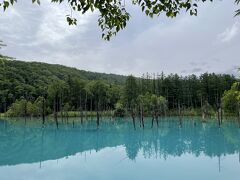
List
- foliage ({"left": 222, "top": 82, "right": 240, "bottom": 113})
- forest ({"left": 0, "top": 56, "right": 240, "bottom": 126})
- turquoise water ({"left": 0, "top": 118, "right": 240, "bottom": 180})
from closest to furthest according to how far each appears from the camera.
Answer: turquoise water ({"left": 0, "top": 118, "right": 240, "bottom": 180}) < foliage ({"left": 222, "top": 82, "right": 240, "bottom": 113}) < forest ({"left": 0, "top": 56, "right": 240, "bottom": 126})

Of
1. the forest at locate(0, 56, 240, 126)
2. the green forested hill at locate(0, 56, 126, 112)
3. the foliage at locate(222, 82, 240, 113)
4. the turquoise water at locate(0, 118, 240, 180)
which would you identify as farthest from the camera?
the green forested hill at locate(0, 56, 126, 112)

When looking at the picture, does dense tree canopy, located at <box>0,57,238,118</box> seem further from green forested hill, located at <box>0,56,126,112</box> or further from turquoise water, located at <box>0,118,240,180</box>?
turquoise water, located at <box>0,118,240,180</box>

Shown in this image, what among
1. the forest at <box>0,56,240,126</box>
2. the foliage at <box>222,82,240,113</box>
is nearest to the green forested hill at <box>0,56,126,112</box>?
the forest at <box>0,56,240,126</box>

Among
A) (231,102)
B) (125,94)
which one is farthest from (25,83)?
(231,102)

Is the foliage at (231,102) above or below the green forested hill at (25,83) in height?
below

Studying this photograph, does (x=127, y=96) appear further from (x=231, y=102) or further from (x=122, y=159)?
(x=122, y=159)

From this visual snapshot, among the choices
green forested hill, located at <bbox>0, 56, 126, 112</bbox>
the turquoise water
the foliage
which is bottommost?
the turquoise water

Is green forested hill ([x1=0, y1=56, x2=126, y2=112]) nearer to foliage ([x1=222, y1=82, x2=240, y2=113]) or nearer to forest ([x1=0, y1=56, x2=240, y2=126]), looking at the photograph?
forest ([x1=0, y1=56, x2=240, y2=126])

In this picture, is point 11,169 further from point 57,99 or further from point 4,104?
point 4,104

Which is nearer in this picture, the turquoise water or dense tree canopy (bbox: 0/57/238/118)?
the turquoise water

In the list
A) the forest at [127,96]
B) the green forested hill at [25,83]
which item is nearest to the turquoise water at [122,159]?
the forest at [127,96]

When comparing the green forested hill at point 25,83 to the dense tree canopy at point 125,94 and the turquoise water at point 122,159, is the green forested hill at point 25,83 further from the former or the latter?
the turquoise water at point 122,159

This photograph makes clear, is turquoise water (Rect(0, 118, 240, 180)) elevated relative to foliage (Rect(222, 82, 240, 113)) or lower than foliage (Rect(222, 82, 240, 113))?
lower

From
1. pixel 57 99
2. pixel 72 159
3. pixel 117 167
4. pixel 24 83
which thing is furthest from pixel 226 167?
pixel 24 83
